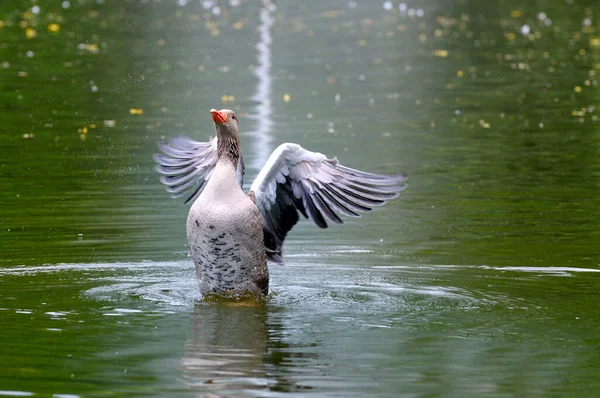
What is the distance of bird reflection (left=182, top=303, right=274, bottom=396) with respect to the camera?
722 cm

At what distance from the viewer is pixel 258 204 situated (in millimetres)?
10133

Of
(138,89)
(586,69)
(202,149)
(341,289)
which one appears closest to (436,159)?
(202,149)

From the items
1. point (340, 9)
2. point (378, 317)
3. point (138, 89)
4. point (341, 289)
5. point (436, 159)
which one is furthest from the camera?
point (340, 9)

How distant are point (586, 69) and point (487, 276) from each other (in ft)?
50.3

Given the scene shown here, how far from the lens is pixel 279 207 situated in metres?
10.2

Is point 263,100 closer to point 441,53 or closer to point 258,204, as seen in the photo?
point 441,53

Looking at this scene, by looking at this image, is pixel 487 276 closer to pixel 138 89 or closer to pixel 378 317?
pixel 378 317

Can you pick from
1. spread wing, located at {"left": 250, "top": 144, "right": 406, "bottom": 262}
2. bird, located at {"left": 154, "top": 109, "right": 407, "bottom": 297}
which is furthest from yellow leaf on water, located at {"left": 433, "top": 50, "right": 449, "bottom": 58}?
spread wing, located at {"left": 250, "top": 144, "right": 406, "bottom": 262}

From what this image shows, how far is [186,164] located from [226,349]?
3649 millimetres

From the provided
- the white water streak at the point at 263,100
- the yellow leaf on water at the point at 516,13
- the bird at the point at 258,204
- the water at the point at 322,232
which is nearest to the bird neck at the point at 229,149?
the bird at the point at 258,204

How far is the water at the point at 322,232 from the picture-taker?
7629 millimetres

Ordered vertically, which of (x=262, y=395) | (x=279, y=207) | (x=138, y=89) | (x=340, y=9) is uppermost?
(x=340, y=9)

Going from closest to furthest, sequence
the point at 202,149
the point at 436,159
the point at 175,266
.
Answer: the point at 175,266 → the point at 202,149 → the point at 436,159

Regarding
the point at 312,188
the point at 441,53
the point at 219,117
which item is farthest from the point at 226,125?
the point at 441,53
